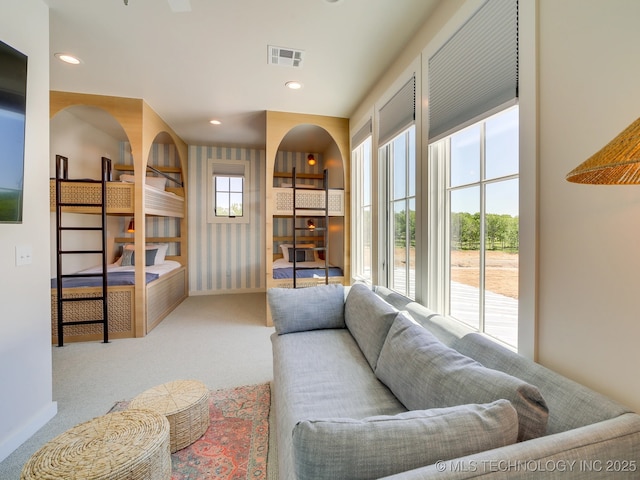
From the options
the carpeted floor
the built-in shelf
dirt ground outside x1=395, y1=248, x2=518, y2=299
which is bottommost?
the carpeted floor

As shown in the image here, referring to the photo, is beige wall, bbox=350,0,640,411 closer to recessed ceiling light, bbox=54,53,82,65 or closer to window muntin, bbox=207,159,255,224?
recessed ceiling light, bbox=54,53,82,65

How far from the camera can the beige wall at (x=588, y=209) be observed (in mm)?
973

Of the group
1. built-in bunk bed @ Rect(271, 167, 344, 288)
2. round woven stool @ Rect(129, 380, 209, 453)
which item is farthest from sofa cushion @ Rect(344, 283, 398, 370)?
built-in bunk bed @ Rect(271, 167, 344, 288)

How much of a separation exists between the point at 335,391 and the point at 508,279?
3.74 feet

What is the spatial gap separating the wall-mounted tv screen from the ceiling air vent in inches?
66.1

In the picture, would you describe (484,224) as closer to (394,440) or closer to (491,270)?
(491,270)

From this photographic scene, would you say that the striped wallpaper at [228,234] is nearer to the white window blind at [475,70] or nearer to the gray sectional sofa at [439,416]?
the white window blind at [475,70]

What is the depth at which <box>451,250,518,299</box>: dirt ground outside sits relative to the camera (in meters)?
1.57

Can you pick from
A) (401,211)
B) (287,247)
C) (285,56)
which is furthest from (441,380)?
(287,247)

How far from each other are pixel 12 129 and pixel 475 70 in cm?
269

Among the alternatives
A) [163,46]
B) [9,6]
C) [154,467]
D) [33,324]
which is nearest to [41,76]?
[9,6]

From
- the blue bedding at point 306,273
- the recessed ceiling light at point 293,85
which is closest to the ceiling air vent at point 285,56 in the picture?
the recessed ceiling light at point 293,85

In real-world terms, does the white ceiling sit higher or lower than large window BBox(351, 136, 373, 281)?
higher

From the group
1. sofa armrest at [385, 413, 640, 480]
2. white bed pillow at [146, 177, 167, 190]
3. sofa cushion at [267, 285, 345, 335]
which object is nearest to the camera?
sofa armrest at [385, 413, 640, 480]
